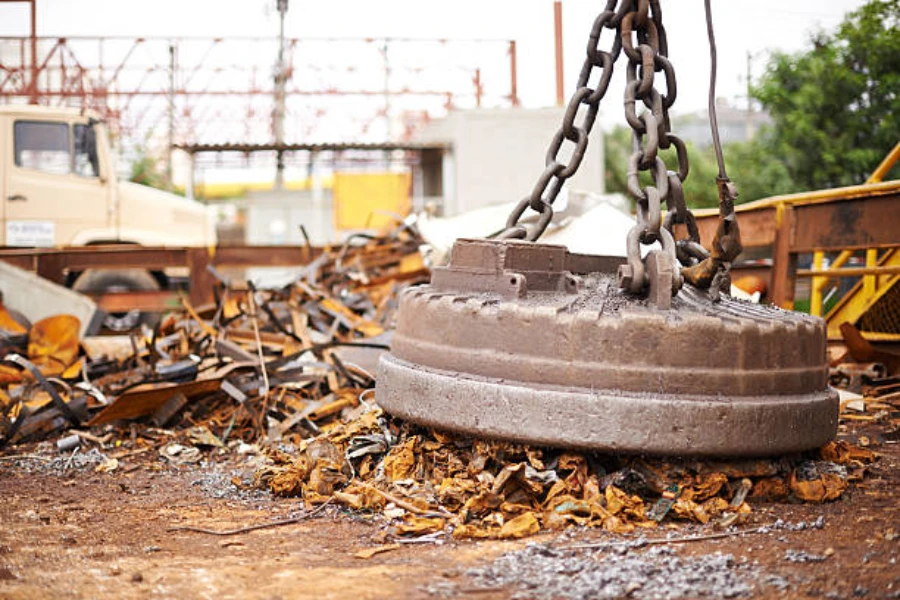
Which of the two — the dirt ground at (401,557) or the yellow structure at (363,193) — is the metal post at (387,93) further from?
the dirt ground at (401,557)

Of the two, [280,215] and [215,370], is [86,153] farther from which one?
[280,215]

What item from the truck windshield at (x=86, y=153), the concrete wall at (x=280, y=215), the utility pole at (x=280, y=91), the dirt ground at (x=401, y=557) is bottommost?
the dirt ground at (x=401, y=557)

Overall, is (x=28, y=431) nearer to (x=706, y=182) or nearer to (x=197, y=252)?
(x=197, y=252)

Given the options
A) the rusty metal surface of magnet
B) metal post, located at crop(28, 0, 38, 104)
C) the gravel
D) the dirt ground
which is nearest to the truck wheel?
the dirt ground

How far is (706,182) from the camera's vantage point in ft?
96.2

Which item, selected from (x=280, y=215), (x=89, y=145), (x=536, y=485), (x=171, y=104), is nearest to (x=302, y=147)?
(x=280, y=215)

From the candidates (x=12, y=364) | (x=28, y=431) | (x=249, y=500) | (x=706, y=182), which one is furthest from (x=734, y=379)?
(x=706, y=182)

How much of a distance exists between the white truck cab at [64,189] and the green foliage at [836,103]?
39.8 ft

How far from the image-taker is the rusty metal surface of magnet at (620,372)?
3.48 m

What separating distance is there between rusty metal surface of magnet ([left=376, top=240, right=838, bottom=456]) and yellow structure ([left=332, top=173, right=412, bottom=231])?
24.3 metres

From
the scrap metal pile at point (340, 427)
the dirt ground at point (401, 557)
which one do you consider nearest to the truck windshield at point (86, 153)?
the scrap metal pile at point (340, 427)

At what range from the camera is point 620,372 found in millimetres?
3510

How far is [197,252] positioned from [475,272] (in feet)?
23.5

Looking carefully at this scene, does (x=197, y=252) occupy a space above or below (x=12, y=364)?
above
